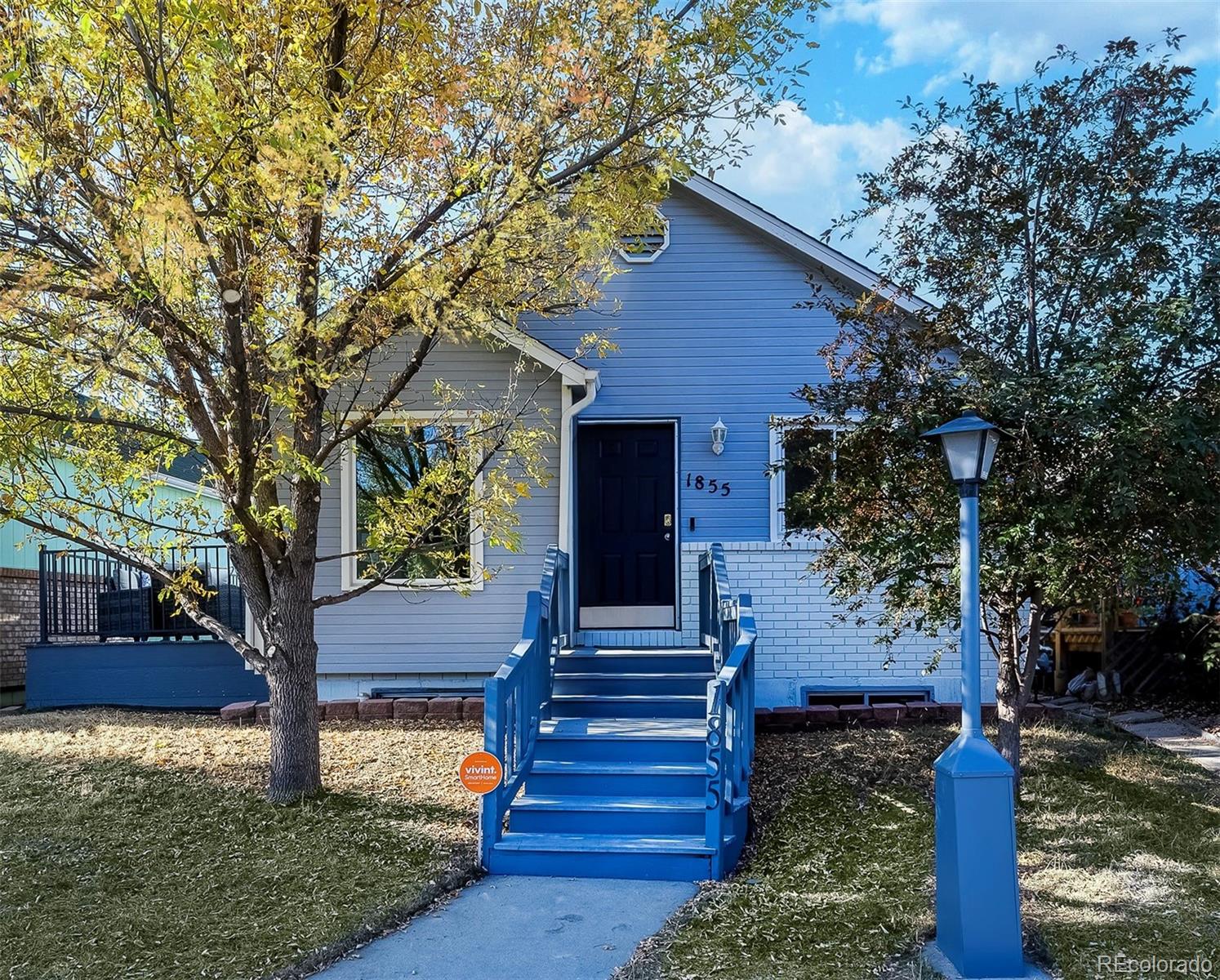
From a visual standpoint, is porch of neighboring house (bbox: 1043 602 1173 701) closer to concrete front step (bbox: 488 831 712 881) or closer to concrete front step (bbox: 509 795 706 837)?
concrete front step (bbox: 509 795 706 837)

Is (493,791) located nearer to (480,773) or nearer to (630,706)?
(480,773)

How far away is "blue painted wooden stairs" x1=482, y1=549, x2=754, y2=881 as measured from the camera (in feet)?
17.7

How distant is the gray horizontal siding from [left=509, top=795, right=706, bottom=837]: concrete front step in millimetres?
3159

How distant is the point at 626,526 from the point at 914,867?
4.60 meters

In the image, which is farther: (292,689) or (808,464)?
(292,689)

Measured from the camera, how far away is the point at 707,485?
914 cm

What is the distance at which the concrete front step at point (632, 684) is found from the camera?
23.2 feet

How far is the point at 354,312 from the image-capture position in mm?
5848

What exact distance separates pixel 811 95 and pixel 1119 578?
11.0 ft

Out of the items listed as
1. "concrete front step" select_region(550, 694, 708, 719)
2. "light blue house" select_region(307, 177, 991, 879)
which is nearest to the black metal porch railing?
"light blue house" select_region(307, 177, 991, 879)

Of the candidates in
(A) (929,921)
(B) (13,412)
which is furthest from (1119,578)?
(B) (13,412)

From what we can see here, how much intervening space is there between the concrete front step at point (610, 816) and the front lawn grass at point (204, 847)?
39 cm

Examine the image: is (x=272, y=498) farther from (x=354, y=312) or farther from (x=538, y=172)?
(x=538, y=172)

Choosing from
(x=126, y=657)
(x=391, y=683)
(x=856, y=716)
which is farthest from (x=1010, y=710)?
(x=126, y=657)
